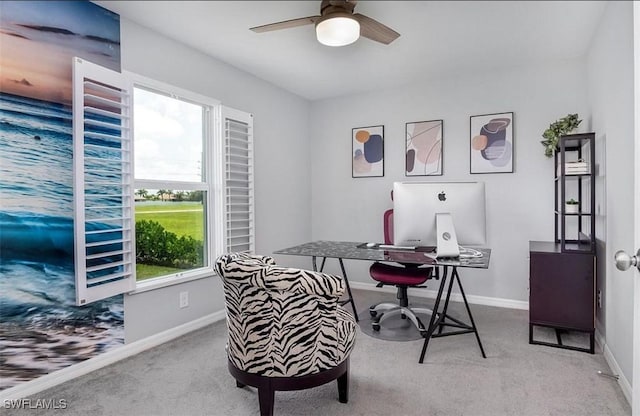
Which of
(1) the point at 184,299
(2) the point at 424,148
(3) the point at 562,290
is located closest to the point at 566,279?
A: (3) the point at 562,290

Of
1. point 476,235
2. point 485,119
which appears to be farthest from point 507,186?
point 476,235

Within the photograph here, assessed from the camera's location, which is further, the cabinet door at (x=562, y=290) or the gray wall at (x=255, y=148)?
the gray wall at (x=255, y=148)

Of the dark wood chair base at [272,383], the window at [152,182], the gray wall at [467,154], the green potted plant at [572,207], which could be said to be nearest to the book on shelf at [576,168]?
the green potted plant at [572,207]

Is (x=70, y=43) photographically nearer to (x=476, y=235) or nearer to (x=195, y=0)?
(x=195, y=0)

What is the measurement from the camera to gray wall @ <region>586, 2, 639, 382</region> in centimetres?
212

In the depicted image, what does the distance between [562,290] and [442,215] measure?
1.19 metres

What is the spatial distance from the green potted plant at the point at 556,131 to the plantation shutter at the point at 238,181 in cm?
293

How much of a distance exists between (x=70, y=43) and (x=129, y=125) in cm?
61

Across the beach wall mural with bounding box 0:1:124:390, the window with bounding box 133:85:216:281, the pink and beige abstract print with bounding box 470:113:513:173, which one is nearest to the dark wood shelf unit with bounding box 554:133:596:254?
the pink and beige abstract print with bounding box 470:113:513:173

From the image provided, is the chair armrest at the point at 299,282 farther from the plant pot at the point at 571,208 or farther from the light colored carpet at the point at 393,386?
the plant pot at the point at 571,208

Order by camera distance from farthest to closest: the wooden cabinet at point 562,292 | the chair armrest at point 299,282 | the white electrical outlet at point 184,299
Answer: the white electrical outlet at point 184,299 → the wooden cabinet at point 562,292 → the chair armrest at point 299,282

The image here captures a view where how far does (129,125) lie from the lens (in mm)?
2697

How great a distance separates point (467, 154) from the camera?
13.4 feet

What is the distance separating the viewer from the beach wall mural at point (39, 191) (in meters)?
2.12
